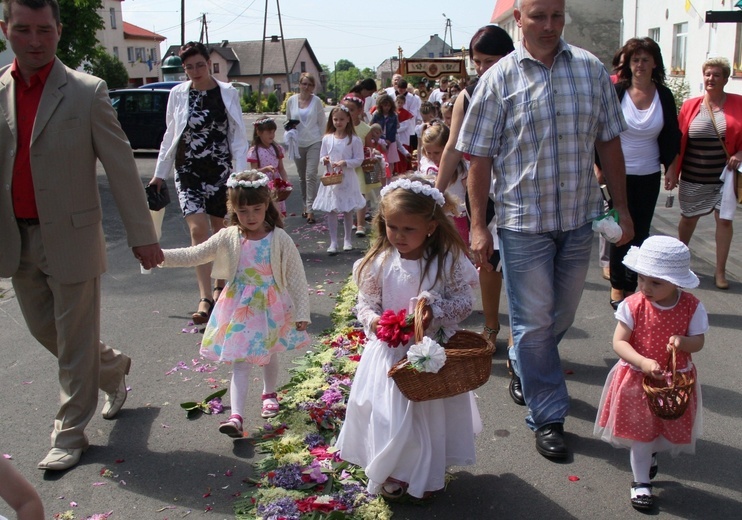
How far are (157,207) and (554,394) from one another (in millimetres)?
2976

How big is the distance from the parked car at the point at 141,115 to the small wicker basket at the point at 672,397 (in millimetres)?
21312

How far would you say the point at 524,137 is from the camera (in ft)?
13.1

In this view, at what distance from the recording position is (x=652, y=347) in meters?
3.69

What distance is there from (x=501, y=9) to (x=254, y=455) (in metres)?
44.3

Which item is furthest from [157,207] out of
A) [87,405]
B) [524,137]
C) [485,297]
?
[524,137]

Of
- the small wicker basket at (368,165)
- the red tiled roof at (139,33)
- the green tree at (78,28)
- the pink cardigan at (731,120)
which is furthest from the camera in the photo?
the red tiled roof at (139,33)

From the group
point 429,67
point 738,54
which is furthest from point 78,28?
point 738,54

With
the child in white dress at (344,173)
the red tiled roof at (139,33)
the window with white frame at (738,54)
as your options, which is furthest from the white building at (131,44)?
the child in white dress at (344,173)

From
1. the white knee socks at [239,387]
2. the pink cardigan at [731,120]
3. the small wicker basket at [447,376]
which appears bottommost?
the white knee socks at [239,387]

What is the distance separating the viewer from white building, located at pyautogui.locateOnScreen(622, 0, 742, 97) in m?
14.4

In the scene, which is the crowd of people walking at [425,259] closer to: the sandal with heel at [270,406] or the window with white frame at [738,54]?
the sandal with heel at [270,406]

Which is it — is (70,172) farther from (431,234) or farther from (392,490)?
(392,490)

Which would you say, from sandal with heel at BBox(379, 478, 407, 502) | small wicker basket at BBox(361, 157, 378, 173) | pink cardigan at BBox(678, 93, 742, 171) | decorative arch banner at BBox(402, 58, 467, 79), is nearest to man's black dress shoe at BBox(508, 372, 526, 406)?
sandal with heel at BBox(379, 478, 407, 502)

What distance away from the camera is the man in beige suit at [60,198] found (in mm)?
4008
